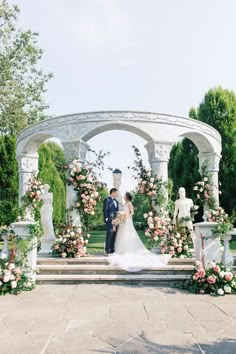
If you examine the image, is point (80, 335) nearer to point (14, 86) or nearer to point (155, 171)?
point (155, 171)

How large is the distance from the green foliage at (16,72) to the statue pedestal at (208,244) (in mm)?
18171

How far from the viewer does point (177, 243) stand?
9023 mm

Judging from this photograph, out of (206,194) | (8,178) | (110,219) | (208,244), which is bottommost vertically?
(208,244)

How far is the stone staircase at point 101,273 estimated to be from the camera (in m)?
7.41

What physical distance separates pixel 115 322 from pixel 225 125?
1564 centimetres

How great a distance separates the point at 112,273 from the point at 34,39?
2011 centimetres

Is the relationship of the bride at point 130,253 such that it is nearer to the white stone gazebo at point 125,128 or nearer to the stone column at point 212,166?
the white stone gazebo at point 125,128

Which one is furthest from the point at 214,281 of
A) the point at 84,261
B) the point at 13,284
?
the point at 13,284

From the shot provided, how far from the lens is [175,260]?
836cm

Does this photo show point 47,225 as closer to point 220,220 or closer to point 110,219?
point 110,219

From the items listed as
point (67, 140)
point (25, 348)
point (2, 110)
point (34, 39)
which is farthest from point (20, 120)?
point (25, 348)

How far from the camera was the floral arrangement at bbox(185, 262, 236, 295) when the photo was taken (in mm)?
6574

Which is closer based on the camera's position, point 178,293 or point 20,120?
point 178,293

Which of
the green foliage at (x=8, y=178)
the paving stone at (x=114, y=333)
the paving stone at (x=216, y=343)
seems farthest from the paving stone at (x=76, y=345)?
the green foliage at (x=8, y=178)
